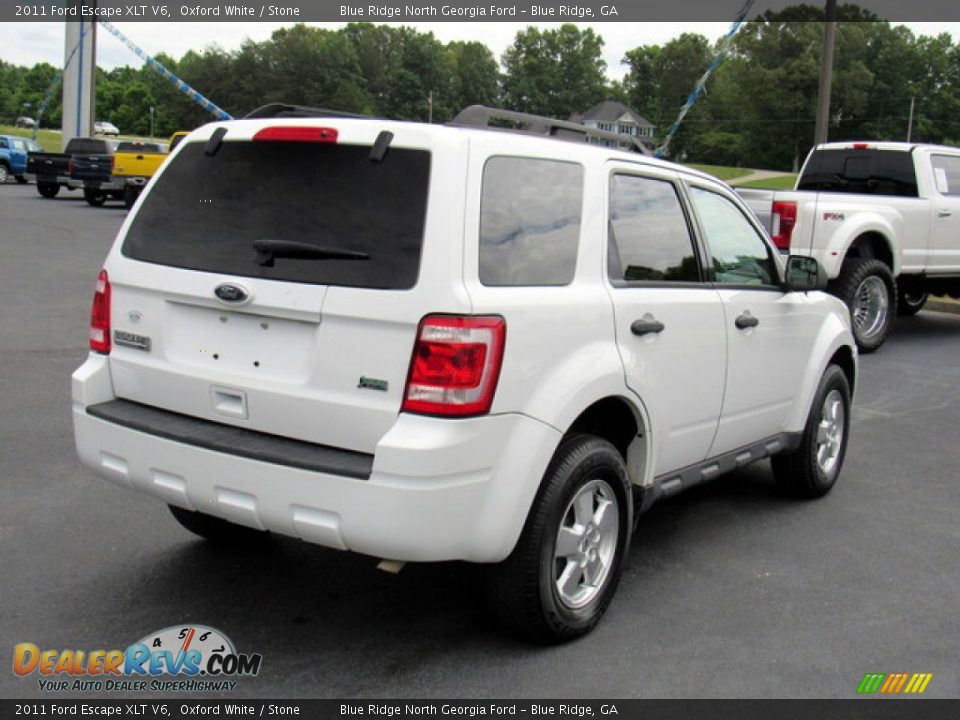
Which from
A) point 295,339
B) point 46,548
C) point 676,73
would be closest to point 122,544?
point 46,548

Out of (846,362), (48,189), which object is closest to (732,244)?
(846,362)

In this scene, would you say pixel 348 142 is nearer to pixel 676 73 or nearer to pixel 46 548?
pixel 46 548

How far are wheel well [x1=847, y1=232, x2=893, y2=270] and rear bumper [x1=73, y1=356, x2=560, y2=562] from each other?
28.1 ft

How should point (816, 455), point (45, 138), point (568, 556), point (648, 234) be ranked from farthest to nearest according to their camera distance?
point (45, 138), point (816, 455), point (648, 234), point (568, 556)

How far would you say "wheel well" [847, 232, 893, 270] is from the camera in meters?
11.0

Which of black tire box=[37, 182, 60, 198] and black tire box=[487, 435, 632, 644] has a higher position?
black tire box=[37, 182, 60, 198]

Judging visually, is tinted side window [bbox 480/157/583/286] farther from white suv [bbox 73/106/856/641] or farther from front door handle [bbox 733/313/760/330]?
front door handle [bbox 733/313/760/330]

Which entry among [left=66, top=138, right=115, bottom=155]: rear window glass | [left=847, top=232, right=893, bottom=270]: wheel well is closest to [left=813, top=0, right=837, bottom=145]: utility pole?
[left=847, top=232, right=893, bottom=270]: wheel well

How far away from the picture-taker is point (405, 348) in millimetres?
3225

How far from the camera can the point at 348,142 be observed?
136 inches

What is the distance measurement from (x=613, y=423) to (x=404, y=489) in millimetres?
1274

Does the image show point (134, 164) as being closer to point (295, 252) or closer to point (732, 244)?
point (732, 244)

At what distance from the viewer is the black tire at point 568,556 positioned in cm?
351
